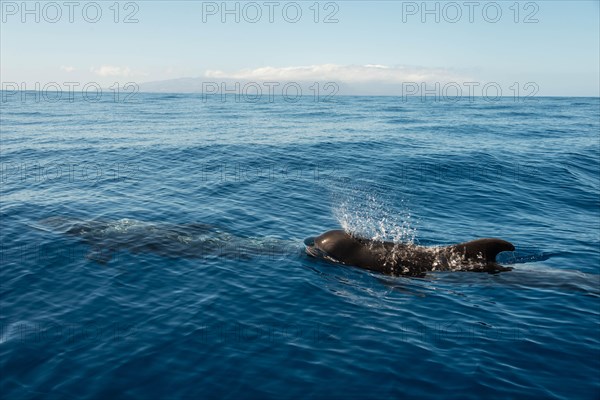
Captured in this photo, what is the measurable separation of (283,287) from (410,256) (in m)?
4.65

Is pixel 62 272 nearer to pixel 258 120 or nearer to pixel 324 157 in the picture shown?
pixel 324 157

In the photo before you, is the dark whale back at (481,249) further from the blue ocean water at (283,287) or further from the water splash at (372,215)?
the water splash at (372,215)

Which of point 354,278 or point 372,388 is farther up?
point 354,278

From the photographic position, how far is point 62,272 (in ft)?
53.3

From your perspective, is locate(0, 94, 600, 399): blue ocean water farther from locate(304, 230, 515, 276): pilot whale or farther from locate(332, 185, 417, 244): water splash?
locate(304, 230, 515, 276): pilot whale

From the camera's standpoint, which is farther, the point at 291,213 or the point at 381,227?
the point at 291,213

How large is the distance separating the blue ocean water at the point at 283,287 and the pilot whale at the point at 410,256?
50 cm

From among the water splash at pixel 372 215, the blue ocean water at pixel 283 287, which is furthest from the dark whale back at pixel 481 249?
the water splash at pixel 372 215

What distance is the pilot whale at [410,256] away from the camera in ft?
53.6

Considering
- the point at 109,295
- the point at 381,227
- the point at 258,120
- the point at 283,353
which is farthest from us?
the point at 258,120

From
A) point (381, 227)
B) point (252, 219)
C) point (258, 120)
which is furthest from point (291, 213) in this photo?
point (258, 120)

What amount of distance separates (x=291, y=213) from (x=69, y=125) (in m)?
45.7

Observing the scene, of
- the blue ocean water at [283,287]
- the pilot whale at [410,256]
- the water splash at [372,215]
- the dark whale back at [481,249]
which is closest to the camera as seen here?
the blue ocean water at [283,287]

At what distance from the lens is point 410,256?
16766 millimetres
